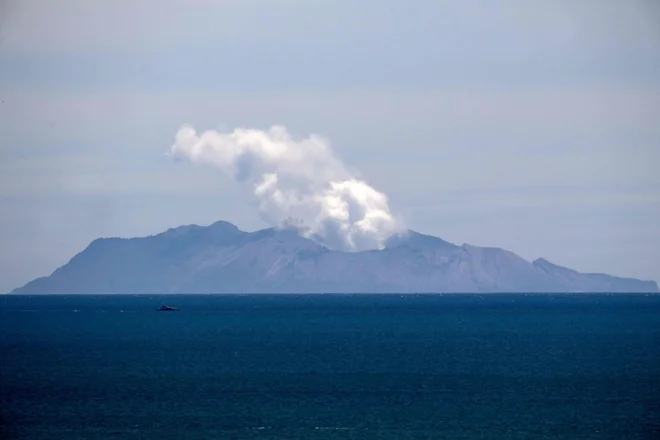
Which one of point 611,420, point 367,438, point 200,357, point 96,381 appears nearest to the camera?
point 367,438

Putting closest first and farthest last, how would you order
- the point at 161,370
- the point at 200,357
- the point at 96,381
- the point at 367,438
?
the point at 367,438
the point at 96,381
the point at 161,370
the point at 200,357

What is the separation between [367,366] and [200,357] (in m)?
26.0

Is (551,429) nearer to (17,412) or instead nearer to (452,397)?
(452,397)

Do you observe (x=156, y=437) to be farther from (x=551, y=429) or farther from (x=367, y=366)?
(x=367, y=366)

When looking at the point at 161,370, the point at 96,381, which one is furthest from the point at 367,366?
the point at 96,381

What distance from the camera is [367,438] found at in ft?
236

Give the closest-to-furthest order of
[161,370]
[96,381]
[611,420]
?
1. [611,420]
2. [96,381]
3. [161,370]

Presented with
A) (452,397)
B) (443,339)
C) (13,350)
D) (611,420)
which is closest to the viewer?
(611,420)

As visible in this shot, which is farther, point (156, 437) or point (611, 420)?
point (611, 420)

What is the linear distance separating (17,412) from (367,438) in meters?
30.5

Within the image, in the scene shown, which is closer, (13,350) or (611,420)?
(611,420)

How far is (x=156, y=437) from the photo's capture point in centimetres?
7231

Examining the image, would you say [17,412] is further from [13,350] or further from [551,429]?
[13,350]

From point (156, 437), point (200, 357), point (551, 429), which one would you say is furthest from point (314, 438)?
point (200, 357)
